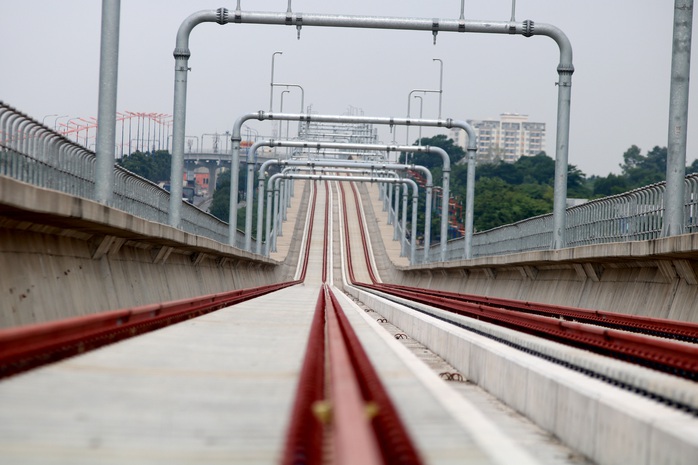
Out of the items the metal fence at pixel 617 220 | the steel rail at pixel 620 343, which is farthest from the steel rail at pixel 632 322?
the metal fence at pixel 617 220

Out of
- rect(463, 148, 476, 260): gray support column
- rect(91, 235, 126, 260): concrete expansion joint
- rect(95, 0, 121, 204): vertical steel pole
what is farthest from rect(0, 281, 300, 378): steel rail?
rect(463, 148, 476, 260): gray support column

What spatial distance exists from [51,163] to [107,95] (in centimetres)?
397

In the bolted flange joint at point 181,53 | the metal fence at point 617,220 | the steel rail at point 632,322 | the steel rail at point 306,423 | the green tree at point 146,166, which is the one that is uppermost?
the green tree at point 146,166

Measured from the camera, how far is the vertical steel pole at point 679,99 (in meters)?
17.6

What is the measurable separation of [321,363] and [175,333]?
3098mm

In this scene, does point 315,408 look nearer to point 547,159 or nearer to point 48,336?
point 48,336

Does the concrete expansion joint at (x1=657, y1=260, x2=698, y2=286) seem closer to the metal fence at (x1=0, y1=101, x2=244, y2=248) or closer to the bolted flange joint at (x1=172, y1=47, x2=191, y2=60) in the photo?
the metal fence at (x1=0, y1=101, x2=244, y2=248)

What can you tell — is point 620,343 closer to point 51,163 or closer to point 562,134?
point 51,163

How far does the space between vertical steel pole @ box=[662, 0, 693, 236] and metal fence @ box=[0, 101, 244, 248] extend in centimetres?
Answer: 915

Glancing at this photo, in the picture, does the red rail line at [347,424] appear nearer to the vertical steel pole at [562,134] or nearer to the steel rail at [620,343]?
the steel rail at [620,343]

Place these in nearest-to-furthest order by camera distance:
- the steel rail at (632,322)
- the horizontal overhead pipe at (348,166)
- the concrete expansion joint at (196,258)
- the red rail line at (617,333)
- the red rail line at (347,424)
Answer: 1. the red rail line at (347,424)
2. the red rail line at (617,333)
3. the steel rail at (632,322)
4. the concrete expansion joint at (196,258)
5. the horizontal overhead pipe at (348,166)

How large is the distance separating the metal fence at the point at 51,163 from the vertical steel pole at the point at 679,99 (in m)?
9.15

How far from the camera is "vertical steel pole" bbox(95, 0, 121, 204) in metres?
17.1

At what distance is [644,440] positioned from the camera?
20.3 ft
